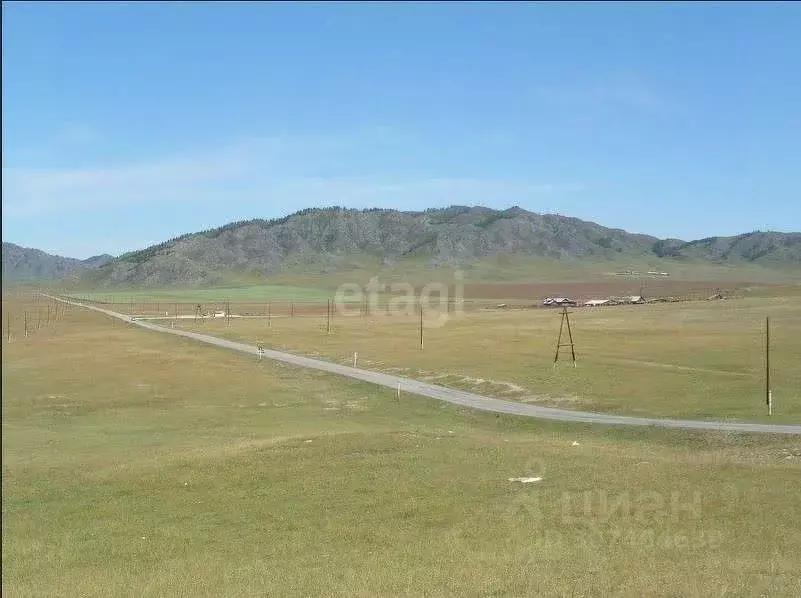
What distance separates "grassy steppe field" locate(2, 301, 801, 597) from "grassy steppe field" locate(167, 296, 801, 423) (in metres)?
9.76

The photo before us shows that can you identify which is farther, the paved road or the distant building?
the distant building

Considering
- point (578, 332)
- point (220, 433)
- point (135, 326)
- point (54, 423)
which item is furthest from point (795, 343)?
point (135, 326)

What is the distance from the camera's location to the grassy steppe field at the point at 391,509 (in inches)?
723

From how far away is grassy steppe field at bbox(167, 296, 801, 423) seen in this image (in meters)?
50.7

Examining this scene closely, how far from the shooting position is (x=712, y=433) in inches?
1507

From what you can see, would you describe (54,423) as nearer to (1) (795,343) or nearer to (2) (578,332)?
(1) (795,343)

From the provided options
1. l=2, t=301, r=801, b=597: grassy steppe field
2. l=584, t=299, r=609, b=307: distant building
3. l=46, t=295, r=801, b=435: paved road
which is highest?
l=584, t=299, r=609, b=307: distant building

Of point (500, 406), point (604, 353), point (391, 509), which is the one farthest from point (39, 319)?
point (391, 509)

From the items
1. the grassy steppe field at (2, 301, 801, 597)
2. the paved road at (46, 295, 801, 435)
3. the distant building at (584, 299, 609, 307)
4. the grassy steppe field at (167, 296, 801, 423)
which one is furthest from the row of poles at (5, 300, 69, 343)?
the distant building at (584, 299, 609, 307)

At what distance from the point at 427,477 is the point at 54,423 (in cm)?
2575

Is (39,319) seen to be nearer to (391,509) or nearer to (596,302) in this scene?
(596,302)

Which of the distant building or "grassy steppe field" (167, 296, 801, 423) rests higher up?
the distant building

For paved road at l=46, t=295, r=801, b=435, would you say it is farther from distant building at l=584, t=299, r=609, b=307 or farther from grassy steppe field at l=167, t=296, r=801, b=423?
distant building at l=584, t=299, r=609, b=307

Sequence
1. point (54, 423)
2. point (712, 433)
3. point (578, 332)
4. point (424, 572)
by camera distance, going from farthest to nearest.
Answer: point (578, 332) → point (54, 423) → point (712, 433) → point (424, 572)
